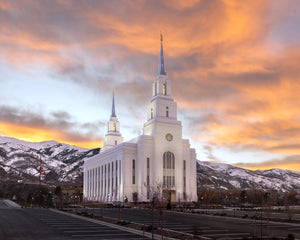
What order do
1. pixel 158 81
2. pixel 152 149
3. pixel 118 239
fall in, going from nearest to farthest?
pixel 118 239
pixel 152 149
pixel 158 81

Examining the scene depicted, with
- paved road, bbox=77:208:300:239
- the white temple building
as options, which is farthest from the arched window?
paved road, bbox=77:208:300:239

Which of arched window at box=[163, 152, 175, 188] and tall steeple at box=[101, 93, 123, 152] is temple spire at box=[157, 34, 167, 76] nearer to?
arched window at box=[163, 152, 175, 188]

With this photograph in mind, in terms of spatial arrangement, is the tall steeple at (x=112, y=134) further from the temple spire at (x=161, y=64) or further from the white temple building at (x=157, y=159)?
the temple spire at (x=161, y=64)

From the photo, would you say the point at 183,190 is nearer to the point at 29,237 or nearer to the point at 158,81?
the point at 158,81

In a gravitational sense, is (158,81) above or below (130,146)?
above

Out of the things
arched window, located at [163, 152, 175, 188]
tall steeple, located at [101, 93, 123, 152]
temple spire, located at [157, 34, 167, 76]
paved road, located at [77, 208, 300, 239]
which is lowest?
paved road, located at [77, 208, 300, 239]

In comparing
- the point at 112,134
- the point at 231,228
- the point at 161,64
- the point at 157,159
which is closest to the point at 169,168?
the point at 157,159

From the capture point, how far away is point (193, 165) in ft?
267

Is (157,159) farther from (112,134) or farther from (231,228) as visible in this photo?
(231,228)

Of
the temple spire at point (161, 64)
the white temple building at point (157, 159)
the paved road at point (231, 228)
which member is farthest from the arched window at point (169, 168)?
the paved road at point (231, 228)

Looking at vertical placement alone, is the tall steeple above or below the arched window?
above

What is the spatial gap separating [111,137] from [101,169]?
53.8 ft

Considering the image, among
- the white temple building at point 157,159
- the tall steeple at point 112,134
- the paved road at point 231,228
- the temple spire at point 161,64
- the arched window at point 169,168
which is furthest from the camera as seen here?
the tall steeple at point 112,134

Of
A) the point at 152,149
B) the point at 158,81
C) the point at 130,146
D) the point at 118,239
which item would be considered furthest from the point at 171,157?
the point at 118,239
